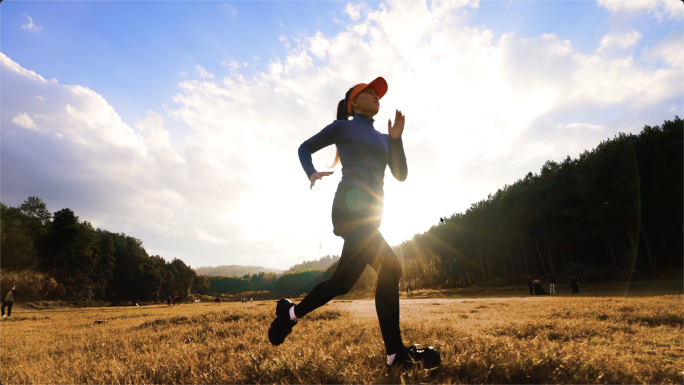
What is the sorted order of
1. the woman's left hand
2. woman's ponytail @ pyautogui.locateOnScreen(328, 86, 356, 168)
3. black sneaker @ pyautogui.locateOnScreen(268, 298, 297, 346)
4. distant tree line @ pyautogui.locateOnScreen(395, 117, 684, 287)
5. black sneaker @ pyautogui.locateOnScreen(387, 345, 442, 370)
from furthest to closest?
1. distant tree line @ pyautogui.locateOnScreen(395, 117, 684, 287)
2. woman's ponytail @ pyautogui.locateOnScreen(328, 86, 356, 168)
3. the woman's left hand
4. black sneaker @ pyautogui.locateOnScreen(268, 298, 297, 346)
5. black sneaker @ pyautogui.locateOnScreen(387, 345, 442, 370)

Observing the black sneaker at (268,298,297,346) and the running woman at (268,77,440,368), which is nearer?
the running woman at (268,77,440,368)

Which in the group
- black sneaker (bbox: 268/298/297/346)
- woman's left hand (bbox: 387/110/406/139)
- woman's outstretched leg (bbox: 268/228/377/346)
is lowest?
black sneaker (bbox: 268/298/297/346)

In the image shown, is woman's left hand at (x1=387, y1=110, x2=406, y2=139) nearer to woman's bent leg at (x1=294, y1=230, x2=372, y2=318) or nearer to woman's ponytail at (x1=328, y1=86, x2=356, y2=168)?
woman's ponytail at (x1=328, y1=86, x2=356, y2=168)

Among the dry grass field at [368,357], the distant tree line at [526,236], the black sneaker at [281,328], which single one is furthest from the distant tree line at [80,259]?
the black sneaker at [281,328]

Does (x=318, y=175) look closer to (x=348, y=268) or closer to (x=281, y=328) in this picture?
(x=348, y=268)

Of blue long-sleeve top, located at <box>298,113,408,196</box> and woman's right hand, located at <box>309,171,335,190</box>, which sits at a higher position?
blue long-sleeve top, located at <box>298,113,408,196</box>

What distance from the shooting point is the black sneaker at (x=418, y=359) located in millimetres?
2631

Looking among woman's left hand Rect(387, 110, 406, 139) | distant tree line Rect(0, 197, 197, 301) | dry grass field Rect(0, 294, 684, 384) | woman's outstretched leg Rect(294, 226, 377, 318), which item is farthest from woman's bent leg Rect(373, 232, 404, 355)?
distant tree line Rect(0, 197, 197, 301)

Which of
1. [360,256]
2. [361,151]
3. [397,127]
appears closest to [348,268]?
[360,256]

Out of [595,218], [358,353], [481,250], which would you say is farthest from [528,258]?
[358,353]

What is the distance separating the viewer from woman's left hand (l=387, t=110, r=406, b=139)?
10.8ft

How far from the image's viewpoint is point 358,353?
312cm

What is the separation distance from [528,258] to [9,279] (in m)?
77.1

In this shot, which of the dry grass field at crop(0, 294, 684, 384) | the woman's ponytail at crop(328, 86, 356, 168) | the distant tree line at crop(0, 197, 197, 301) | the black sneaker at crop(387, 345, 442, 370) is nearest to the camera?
the dry grass field at crop(0, 294, 684, 384)
